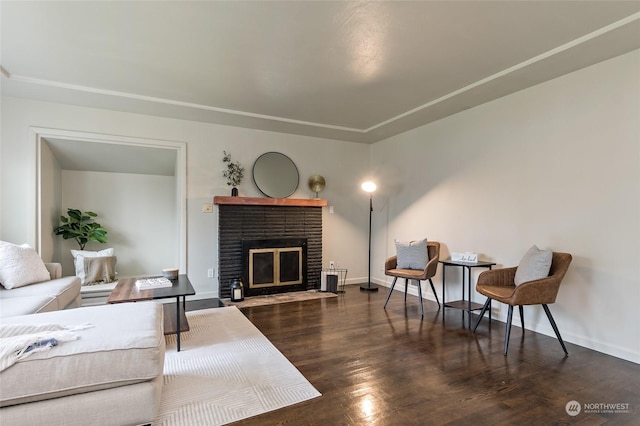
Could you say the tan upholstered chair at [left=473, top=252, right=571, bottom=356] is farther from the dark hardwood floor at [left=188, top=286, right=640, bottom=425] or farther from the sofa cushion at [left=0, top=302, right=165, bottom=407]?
the sofa cushion at [left=0, top=302, right=165, bottom=407]

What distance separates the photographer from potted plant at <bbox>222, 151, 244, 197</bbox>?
453 cm

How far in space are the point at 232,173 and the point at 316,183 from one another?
1.31 m

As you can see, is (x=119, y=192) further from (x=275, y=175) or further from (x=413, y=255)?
(x=413, y=255)

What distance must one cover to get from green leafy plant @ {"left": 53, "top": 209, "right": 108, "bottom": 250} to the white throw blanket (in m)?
3.07

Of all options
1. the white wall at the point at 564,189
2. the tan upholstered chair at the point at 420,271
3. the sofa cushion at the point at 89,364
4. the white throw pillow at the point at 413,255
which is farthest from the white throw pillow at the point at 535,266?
the sofa cushion at the point at 89,364

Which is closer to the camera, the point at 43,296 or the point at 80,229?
the point at 43,296

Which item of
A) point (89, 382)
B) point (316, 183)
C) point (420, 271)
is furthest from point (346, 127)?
point (89, 382)

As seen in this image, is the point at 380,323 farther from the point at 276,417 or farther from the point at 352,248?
the point at 352,248

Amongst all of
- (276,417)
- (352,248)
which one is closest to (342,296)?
(352,248)

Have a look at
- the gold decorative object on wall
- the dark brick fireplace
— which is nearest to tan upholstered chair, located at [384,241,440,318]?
the dark brick fireplace

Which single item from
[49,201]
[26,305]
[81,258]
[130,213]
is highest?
[49,201]

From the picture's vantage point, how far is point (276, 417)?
176 centimetres

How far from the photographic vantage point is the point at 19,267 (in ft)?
9.34

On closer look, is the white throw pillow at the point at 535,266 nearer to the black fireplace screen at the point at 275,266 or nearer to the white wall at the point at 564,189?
the white wall at the point at 564,189
